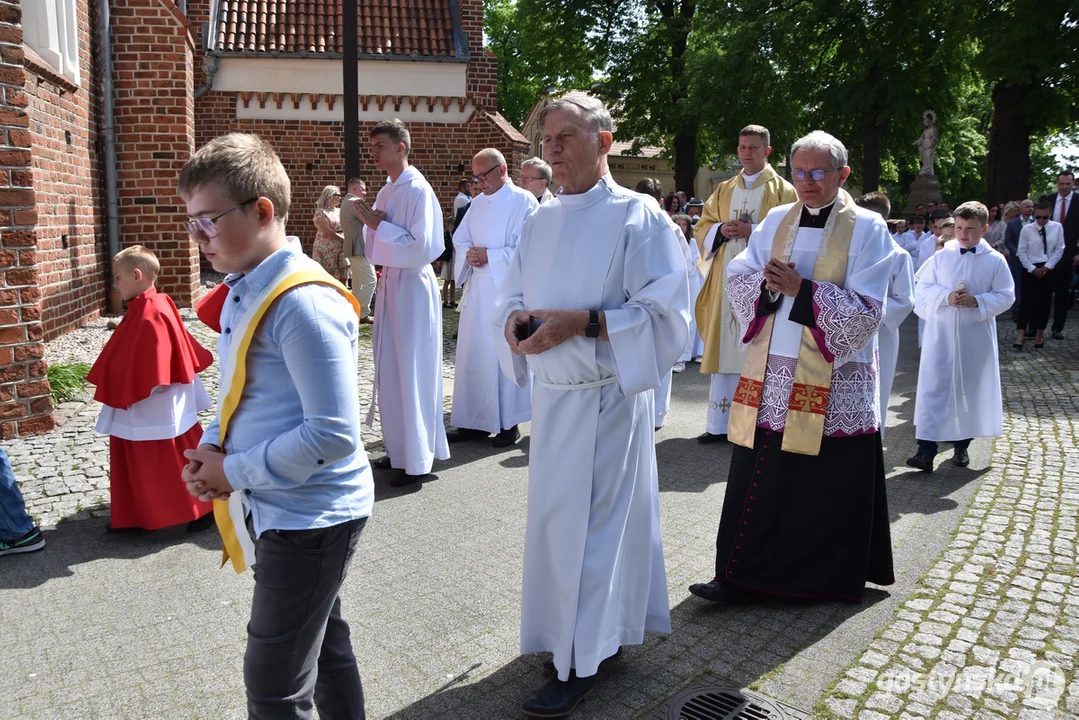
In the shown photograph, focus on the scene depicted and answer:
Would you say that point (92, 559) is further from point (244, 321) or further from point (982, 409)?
point (982, 409)

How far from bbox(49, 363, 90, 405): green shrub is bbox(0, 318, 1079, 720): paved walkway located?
188cm

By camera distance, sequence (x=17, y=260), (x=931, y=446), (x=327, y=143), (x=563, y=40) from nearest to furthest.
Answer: (x=17, y=260), (x=931, y=446), (x=327, y=143), (x=563, y=40)

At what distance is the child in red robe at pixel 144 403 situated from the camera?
16.0 ft

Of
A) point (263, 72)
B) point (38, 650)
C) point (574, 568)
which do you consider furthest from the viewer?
point (263, 72)

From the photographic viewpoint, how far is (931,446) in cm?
677

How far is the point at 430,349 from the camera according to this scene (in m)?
6.25

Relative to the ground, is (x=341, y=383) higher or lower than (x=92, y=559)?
higher

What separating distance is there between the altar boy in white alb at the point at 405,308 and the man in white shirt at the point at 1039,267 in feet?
33.0

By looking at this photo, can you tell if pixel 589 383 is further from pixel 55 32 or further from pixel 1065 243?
pixel 1065 243

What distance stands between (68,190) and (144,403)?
6382mm

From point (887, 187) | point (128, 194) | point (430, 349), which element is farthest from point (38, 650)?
point (887, 187)

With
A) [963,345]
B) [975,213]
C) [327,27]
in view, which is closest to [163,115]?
[975,213]

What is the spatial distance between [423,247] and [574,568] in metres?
3.31

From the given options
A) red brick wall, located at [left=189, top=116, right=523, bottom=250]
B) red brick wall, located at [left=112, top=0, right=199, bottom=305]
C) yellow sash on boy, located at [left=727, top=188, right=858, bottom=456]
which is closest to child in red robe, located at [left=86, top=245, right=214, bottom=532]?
yellow sash on boy, located at [left=727, top=188, right=858, bottom=456]
